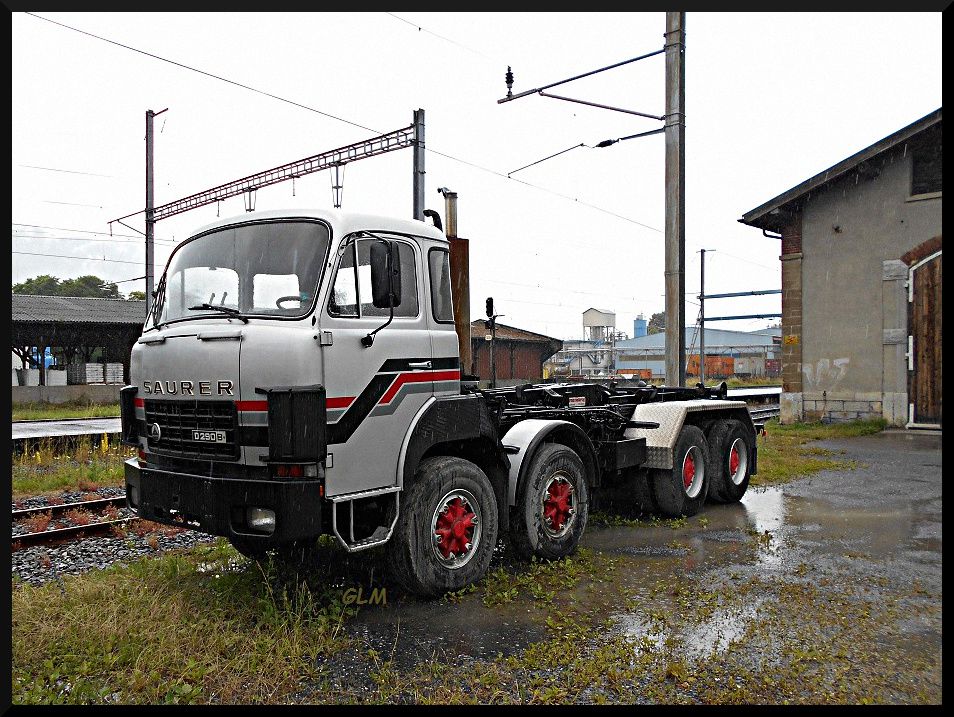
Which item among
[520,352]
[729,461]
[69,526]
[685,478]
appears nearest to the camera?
[69,526]

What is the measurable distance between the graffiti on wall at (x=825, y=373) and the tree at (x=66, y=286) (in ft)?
183

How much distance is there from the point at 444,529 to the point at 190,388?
7.14ft

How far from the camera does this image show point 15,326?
29688 millimetres

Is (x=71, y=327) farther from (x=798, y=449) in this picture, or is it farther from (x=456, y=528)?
(x=456, y=528)

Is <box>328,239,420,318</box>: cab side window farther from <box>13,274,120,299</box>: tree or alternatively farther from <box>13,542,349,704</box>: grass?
<box>13,274,120,299</box>: tree

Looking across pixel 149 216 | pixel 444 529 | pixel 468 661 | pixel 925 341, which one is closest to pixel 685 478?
pixel 444 529

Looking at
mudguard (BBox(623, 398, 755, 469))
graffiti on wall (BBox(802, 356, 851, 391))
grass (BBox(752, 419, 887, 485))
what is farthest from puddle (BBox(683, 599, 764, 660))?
graffiti on wall (BBox(802, 356, 851, 391))

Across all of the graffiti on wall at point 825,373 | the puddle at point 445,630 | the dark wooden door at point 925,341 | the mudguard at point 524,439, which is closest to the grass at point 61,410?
the mudguard at point 524,439

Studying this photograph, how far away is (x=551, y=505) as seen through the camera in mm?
6816

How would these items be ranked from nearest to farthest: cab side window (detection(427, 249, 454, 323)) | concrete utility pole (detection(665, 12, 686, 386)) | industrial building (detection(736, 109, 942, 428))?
cab side window (detection(427, 249, 454, 323))
concrete utility pole (detection(665, 12, 686, 386))
industrial building (detection(736, 109, 942, 428))

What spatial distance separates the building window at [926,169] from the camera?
58.9ft

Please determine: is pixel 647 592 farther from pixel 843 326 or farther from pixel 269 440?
pixel 843 326

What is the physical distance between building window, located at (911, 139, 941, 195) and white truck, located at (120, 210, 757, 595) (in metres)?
16.2

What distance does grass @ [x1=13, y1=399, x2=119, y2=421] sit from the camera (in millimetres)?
24812
